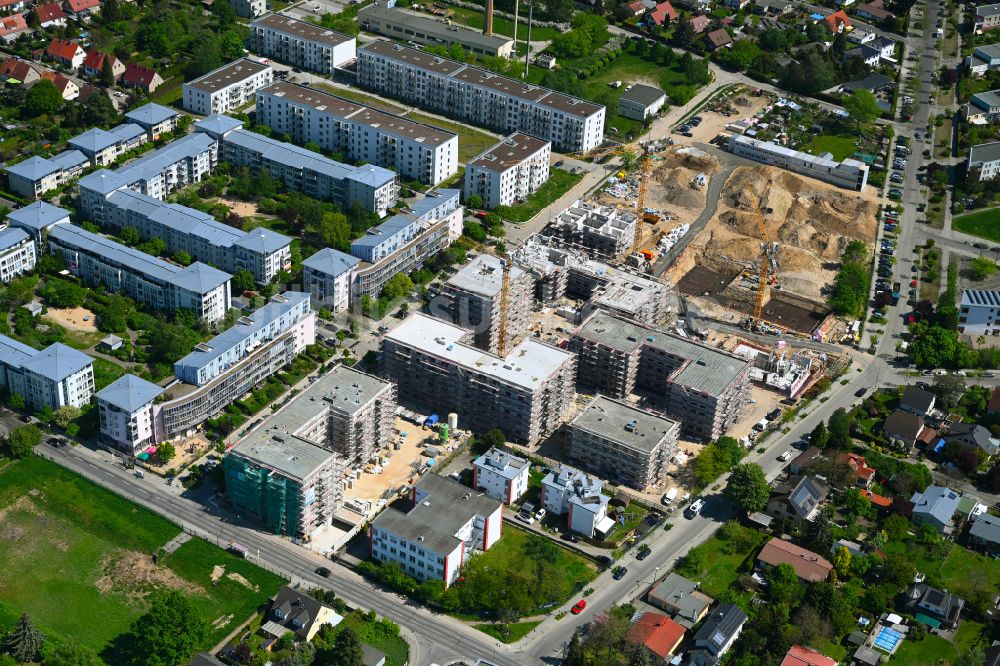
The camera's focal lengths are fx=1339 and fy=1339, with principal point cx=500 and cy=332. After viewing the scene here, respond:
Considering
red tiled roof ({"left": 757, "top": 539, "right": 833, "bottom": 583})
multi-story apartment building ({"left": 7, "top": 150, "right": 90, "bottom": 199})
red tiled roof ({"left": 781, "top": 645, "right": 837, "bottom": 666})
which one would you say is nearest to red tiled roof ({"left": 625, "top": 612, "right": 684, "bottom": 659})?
red tiled roof ({"left": 781, "top": 645, "right": 837, "bottom": 666})

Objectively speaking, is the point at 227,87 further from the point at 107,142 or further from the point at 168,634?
the point at 168,634

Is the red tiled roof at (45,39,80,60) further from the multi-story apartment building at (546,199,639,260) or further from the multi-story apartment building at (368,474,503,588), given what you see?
the multi-story apartment building at (368,474,503,588)

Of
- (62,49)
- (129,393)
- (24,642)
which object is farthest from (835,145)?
(24,642)

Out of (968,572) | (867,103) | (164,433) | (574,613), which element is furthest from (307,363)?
(867,103)

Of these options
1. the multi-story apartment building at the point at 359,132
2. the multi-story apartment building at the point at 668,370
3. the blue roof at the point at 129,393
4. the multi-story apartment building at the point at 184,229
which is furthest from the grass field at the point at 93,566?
the multi-story apartment building at the point at 359,132

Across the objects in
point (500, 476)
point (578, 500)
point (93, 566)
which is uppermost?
point (500, 476)
